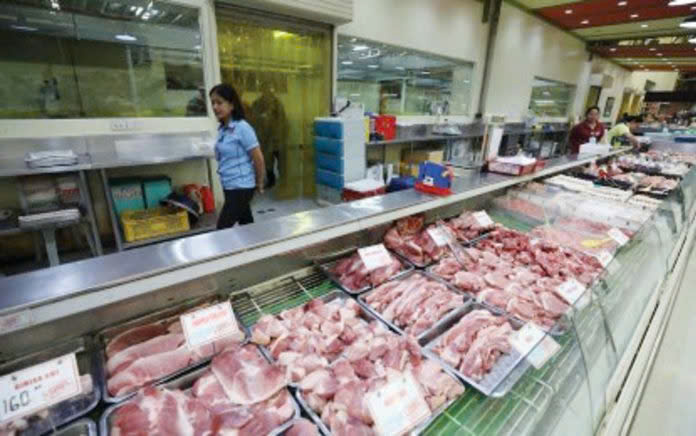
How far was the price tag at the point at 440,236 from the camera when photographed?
190 centimetres

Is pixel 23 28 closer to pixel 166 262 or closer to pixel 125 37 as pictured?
pixel 125 37

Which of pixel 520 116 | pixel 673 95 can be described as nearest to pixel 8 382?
pixel 520 116

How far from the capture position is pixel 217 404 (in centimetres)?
101

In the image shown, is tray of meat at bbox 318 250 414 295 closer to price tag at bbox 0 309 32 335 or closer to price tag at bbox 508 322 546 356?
price tag at bbox 508 322 546 356

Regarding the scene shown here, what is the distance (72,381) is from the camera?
0.87 m

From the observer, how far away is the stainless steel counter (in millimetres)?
882

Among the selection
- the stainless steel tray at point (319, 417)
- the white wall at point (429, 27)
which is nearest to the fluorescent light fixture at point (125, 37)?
the white wall at point (429, 27)

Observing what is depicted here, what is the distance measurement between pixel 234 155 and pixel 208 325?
2093 mm

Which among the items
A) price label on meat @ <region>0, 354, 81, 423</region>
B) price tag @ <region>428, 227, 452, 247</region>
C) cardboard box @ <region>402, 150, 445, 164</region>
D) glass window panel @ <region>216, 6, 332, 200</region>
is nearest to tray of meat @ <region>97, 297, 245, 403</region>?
price label on meat @ <region>0, 354, 81, 423</region>

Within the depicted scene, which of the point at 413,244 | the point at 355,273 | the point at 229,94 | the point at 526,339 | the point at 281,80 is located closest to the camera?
the point at 526,339

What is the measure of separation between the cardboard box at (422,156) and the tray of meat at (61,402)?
5.73 metres

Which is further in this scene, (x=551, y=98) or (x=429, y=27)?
(x=551, y=98)

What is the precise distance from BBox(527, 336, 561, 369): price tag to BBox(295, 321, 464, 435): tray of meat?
273 mm

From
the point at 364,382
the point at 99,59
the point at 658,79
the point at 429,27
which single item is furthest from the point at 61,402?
the point at 658,79
